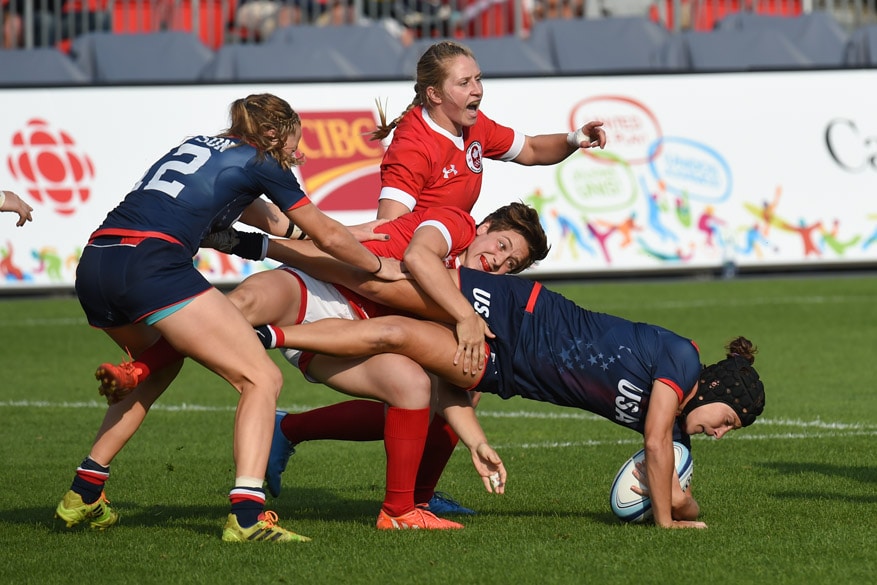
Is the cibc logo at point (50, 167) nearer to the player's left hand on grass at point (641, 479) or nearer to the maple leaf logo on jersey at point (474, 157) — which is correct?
the maple leaf logo on jersey at point (474, 157)

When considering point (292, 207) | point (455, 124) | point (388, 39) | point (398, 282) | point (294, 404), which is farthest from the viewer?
point (388, 39)

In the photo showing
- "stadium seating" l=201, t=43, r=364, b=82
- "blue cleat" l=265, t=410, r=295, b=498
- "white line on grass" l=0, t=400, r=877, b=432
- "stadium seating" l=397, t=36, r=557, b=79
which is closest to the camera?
"blue cleat" l=265, t=410, r=295, b=498

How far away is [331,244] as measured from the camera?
18.1 ft

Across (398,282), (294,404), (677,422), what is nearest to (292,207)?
(398,282)

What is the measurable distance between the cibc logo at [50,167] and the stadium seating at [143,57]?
2546 millimetres

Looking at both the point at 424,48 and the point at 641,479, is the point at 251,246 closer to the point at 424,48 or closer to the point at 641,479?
the point at 641,479

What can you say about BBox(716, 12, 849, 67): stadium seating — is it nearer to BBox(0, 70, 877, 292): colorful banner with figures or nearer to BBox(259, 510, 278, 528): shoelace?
BBox(0, 70, 877, 292): colorful banner with figures

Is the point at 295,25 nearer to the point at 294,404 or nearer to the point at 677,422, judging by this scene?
the point at 294,404

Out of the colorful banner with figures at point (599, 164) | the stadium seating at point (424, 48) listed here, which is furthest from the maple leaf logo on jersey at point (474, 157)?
the stadium seating at point (424, 48)

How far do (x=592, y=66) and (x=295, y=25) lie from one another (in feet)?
13.8

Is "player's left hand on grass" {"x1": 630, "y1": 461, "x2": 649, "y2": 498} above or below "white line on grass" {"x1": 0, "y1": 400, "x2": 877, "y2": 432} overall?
above

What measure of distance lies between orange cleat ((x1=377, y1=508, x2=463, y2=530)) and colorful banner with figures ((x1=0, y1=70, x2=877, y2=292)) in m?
10.1

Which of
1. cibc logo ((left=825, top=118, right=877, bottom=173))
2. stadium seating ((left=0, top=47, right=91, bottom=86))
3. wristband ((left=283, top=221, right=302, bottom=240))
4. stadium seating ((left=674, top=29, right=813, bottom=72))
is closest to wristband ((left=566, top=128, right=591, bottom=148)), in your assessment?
wristband ((left=283, top=221, right=302, bottom=240))

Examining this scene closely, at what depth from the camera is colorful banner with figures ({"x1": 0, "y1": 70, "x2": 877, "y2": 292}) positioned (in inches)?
629
